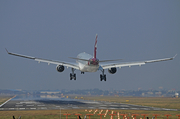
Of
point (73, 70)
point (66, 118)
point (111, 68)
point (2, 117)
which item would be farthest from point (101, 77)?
point (2, 117)

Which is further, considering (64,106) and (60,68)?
(64,106)

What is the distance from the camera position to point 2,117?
163 feet

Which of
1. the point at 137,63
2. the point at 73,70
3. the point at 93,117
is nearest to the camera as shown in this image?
the point at 93,117

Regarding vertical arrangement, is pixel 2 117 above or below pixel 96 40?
below

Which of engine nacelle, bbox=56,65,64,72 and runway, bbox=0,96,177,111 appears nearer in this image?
engine nacelle, bbox=56,65,64,72

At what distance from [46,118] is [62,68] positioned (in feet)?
48.7

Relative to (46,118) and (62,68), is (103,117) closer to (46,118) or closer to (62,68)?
(46,118)

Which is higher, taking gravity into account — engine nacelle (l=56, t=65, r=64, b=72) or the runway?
engine nacelle (l=56, t=65, r=64, b=72)

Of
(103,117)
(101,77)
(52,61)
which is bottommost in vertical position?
(103,117)

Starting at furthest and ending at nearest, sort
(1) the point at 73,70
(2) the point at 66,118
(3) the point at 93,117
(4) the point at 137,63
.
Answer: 1. (1) the point at 73,70
2. (4) the point at 137,63
3. (3) the point at 93,117
4. (2) the point at 66,118

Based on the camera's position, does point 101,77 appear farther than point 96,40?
Yes

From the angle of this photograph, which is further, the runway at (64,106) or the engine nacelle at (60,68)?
the runway at (64,106)

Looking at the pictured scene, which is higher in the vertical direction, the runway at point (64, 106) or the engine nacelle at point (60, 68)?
the engine nacelle at point (60, 68)

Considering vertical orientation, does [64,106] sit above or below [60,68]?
below
